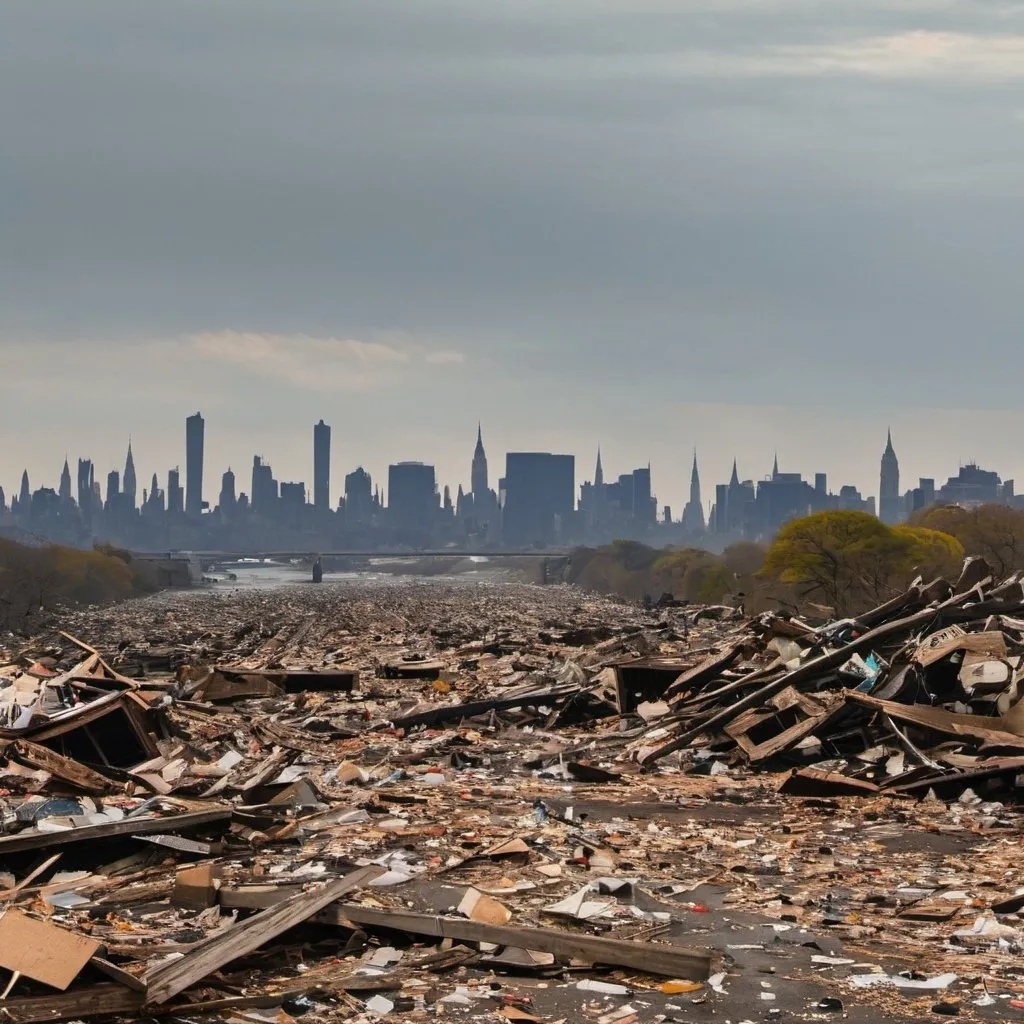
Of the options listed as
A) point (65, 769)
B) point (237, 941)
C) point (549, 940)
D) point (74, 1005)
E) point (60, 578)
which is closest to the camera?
point (74, 1005)

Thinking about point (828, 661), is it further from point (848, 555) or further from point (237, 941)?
point (848, 555)

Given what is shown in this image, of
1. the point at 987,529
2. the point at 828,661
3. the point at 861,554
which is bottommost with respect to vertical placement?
the point at 861,554

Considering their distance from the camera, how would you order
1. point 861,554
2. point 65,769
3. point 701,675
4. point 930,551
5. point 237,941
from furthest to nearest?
point 930,551, point 861,554, point 701,675, point 65,769, point 237,941

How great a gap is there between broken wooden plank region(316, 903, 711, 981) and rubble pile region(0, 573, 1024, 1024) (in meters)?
0.02

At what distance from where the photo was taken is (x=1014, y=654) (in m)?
Answer: 15.1

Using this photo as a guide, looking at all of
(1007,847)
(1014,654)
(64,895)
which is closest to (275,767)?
(64,895)

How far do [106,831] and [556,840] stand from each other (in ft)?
11.0

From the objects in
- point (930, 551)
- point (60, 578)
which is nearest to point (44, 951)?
point (930, 551)

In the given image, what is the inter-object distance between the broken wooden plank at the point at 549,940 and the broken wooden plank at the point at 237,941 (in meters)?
0.16

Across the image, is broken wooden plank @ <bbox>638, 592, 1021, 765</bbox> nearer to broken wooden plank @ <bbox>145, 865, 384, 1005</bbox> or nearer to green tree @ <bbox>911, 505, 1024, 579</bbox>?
broken wooden plank @ <bbox>145, 865, 384, 1005</bbox>

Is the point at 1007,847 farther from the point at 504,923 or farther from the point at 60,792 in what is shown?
the point at 60,792

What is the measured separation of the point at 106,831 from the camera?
888 cm

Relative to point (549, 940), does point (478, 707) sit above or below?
below

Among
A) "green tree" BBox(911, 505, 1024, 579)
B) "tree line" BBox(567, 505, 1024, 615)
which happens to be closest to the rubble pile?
"tree line" BBox(567, 505, 1024, 615)
